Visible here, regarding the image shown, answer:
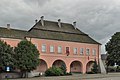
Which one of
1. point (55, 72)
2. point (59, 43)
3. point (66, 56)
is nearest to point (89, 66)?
point (66, 56)

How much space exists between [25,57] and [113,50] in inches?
1272

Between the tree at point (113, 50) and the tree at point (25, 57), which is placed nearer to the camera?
the tree at point (25, 57)

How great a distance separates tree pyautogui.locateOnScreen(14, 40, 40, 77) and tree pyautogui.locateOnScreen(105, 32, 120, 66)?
93.4 feet

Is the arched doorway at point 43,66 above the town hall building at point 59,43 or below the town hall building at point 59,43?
below

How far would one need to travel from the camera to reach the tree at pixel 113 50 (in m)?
72.7

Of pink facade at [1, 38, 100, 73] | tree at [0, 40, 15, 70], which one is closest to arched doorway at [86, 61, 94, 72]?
pink facade at [1, 38, 100, 73]

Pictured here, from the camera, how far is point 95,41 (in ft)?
238

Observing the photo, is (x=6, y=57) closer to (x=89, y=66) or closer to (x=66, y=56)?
(x=66, y=56)

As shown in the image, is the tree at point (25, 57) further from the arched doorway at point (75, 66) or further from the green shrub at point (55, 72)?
the arched doorway at point (75, 66)

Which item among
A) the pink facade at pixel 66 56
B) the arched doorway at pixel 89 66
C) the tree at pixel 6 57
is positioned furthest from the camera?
the arched doorway at pixel 89 66

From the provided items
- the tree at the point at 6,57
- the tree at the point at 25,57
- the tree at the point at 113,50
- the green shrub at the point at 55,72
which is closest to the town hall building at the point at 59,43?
the tree at the point at 113,50

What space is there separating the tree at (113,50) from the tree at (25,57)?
2847cm

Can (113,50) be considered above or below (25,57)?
above

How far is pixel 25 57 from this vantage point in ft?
166
